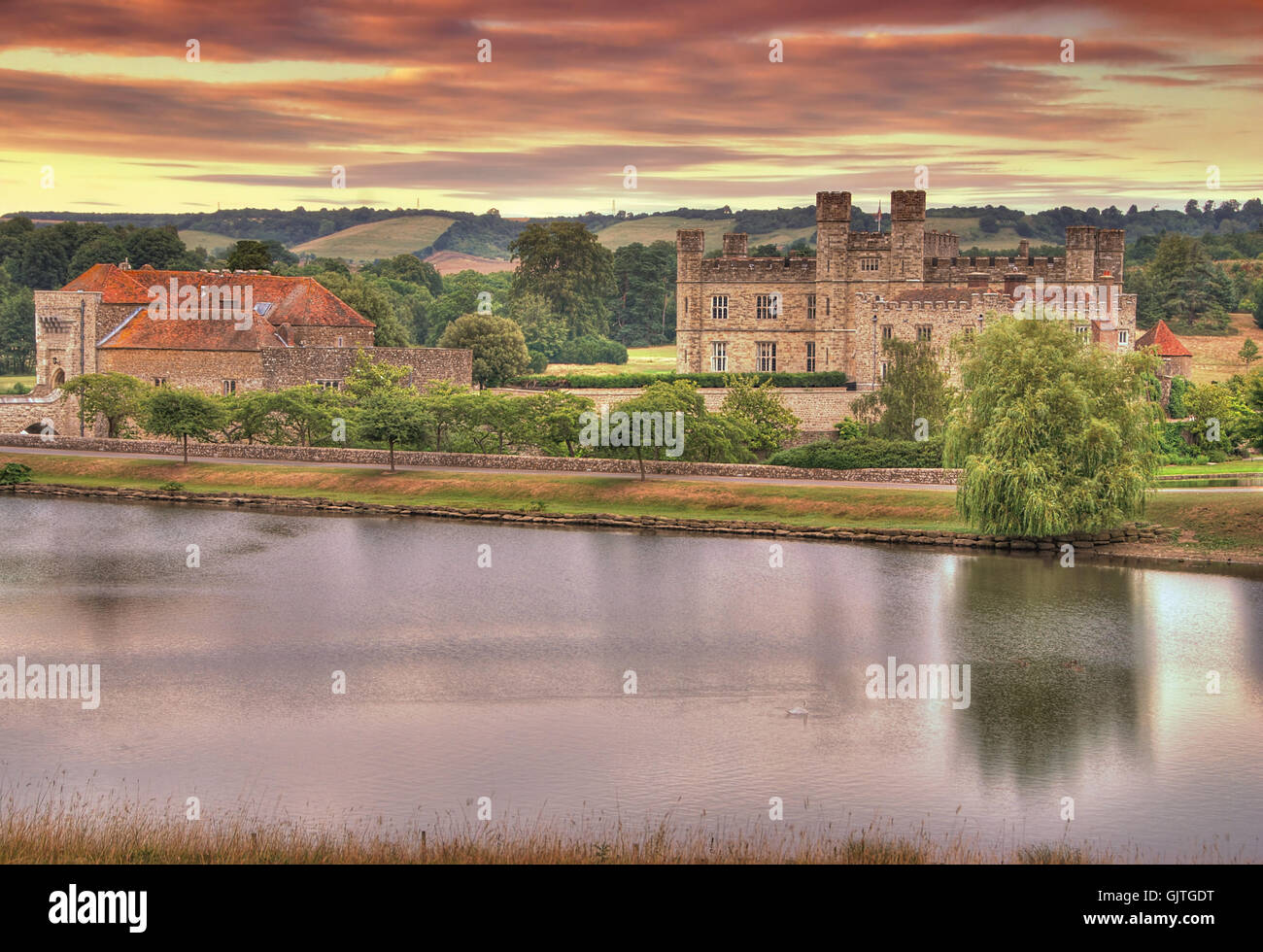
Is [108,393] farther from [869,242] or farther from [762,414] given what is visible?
[869,242]

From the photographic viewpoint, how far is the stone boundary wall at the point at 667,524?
1848 inches

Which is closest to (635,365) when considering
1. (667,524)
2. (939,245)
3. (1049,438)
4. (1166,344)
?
(939,245)

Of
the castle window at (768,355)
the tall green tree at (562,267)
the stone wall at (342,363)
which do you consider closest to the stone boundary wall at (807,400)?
the stone wall at (342,363)

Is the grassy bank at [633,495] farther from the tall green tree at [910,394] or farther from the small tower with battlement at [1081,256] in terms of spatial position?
the small tower with battlement at [1081,256]

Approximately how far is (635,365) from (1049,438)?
2661 inches

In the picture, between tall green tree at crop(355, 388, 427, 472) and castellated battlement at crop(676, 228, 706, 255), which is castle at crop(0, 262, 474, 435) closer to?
tall green tree at crop(355, 388, 427, 472)

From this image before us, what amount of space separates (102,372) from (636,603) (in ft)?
160

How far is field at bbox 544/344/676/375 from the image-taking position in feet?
338

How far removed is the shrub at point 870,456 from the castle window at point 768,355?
23.5 meters

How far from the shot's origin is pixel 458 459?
64.8m
